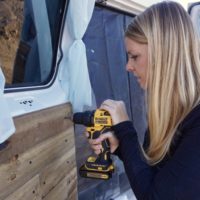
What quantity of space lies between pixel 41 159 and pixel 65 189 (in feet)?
1.33

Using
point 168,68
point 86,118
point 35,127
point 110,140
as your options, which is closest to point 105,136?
point 110,140

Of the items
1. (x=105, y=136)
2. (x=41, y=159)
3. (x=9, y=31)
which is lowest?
(x=41, y=159)

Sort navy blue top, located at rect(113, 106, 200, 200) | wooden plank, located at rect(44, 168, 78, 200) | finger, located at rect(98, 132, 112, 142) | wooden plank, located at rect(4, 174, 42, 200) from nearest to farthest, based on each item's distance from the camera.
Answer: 1. navy blue top, located at rect(113, 106, 200, 200)
2. wooden plank, located at rect(4, 174, 42, 200)
3. finger, located at rect(98, 132, 112, 142)
4. wooden plank, located at rect(44, 168, 78, 200)

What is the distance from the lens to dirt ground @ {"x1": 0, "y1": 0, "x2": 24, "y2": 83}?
1.63 meters

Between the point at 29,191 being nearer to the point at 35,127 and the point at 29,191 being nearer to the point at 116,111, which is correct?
the point at 35,127

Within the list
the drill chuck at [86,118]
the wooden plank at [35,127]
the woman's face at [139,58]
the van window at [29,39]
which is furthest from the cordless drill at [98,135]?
the van window at [29,39]

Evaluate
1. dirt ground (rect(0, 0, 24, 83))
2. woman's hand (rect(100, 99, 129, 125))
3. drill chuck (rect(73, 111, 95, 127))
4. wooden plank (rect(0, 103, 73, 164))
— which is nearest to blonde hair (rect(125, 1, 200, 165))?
woman's hand (rect(100, 99, 129, 125))

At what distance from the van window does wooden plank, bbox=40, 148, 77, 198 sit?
0.38 m

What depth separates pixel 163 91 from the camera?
126 centimetres

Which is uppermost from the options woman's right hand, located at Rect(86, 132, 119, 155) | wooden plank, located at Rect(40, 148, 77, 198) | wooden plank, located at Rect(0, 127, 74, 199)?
woman's right hand, located at Rect(86, 132, 119, 155)

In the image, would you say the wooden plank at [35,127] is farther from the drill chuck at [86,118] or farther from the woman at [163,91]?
the woman at [163,91]

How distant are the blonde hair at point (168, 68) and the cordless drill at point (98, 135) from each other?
247 mm

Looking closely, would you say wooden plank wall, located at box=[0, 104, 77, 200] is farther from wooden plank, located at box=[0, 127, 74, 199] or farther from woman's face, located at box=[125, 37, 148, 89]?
woman's face, located at box=[125, 37, 148, 89]

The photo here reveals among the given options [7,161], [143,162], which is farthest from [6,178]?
[143,162]
